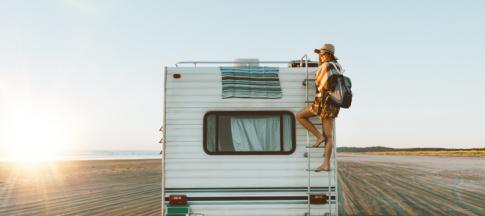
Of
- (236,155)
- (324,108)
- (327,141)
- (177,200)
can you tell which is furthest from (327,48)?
(177,200)

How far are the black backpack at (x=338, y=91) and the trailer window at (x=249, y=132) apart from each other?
2.38 ft

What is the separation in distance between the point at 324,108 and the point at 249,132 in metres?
1.28

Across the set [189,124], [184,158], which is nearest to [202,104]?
[189,124]

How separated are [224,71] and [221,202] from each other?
1.89m

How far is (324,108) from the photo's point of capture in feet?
20.6

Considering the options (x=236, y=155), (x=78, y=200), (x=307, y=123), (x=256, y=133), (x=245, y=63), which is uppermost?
(x=245, y=63)

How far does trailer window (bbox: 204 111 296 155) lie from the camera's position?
6711mm

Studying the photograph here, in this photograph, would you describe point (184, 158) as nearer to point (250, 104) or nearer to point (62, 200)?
point (250, 104)

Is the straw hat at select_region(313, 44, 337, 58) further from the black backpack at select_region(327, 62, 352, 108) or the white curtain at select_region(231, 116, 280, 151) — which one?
the white curtain at select_region(231, 116, 280, 151)

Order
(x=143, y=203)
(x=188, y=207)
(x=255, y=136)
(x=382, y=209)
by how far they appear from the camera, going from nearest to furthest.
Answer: (x=188, y=207) → (x=255, y=136) → (x=382, y=209) → (x=143, y=203)

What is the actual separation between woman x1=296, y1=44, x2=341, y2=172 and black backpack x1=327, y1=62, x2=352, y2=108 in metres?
0.07

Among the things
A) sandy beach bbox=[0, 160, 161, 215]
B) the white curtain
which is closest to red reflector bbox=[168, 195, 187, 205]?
the white curtain

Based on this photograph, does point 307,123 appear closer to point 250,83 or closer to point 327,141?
point 327,141

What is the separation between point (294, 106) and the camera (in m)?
6.71
